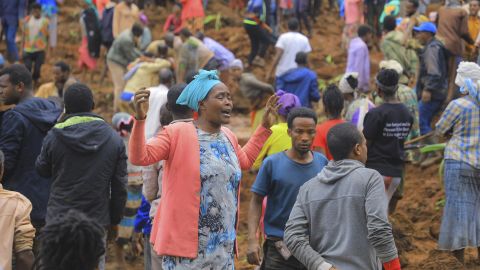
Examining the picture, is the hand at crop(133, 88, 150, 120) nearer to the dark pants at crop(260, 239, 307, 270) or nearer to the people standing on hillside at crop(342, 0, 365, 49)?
the dark pants at crop(260, 239, 307, 270)

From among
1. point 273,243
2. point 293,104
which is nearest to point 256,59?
point 293,104

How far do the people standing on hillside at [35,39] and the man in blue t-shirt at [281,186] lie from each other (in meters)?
11.4

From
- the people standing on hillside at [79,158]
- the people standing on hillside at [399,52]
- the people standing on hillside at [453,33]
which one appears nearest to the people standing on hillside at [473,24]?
the people standing on hillside at [453,33]

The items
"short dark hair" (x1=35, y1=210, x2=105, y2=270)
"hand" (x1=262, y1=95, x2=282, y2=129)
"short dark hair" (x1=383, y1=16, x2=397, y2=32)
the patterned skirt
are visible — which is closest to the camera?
"short dark hair" (x1=35, y1=210, x2=105, y2=270)

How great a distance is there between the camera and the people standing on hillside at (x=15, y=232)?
492 centimetres

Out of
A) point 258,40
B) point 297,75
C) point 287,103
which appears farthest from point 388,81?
point 258,40

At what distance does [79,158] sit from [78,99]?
1.40ft

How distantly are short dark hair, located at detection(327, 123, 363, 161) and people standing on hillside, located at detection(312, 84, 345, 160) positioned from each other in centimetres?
237

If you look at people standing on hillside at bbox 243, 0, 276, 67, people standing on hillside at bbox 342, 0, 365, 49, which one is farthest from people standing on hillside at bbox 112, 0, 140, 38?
people standing on hillside at bbox 342, 0, 365, 49

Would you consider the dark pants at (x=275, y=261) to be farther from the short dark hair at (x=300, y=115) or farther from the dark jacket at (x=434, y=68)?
the dark jacket at (x=434, y=68)

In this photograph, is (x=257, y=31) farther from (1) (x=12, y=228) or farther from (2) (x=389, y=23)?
(1) (x=12, y=228)

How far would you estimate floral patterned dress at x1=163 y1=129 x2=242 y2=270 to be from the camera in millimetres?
5227

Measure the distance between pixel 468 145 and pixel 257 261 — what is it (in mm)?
2812

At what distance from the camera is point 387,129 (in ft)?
27.3
